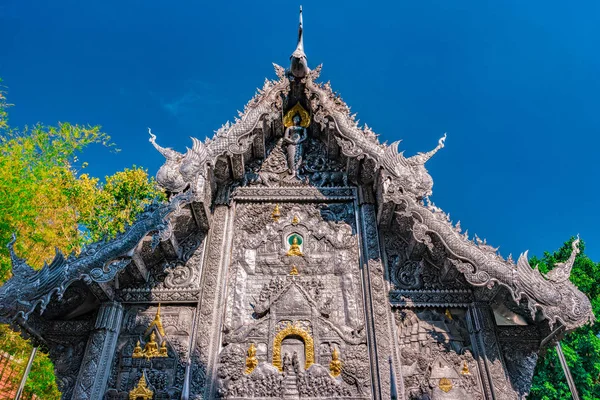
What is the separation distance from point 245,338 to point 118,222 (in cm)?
1299

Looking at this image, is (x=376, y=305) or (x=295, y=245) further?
(x=295, y=245)

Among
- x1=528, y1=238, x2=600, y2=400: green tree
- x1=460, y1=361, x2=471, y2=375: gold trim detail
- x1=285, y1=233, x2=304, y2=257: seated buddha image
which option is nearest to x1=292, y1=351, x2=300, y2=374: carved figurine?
x1=285, y1=233, x2=304, y2=257: seated buddha image

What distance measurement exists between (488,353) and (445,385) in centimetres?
82

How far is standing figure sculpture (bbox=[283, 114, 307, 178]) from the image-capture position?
828 centimetres

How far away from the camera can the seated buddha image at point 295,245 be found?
7.23 m

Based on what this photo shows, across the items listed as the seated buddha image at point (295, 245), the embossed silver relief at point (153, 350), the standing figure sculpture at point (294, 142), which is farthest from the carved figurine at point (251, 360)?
the standing figure sculpture at point (294, 142)

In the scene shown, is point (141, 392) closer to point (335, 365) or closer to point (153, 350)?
point (153, 350)

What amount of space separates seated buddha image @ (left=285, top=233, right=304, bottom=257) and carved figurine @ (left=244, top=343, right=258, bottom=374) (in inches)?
69.1

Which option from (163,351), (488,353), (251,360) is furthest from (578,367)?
(163,351)

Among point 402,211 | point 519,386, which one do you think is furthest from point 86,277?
point 519,386

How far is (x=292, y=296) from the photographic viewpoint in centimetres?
674

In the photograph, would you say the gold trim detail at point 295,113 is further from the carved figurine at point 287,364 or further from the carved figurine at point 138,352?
the carved figurine at point 138,352

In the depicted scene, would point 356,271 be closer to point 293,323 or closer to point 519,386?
point 293,323

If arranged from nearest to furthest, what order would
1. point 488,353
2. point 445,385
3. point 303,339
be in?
point 445,385 < point 488,353 < point 303,339
